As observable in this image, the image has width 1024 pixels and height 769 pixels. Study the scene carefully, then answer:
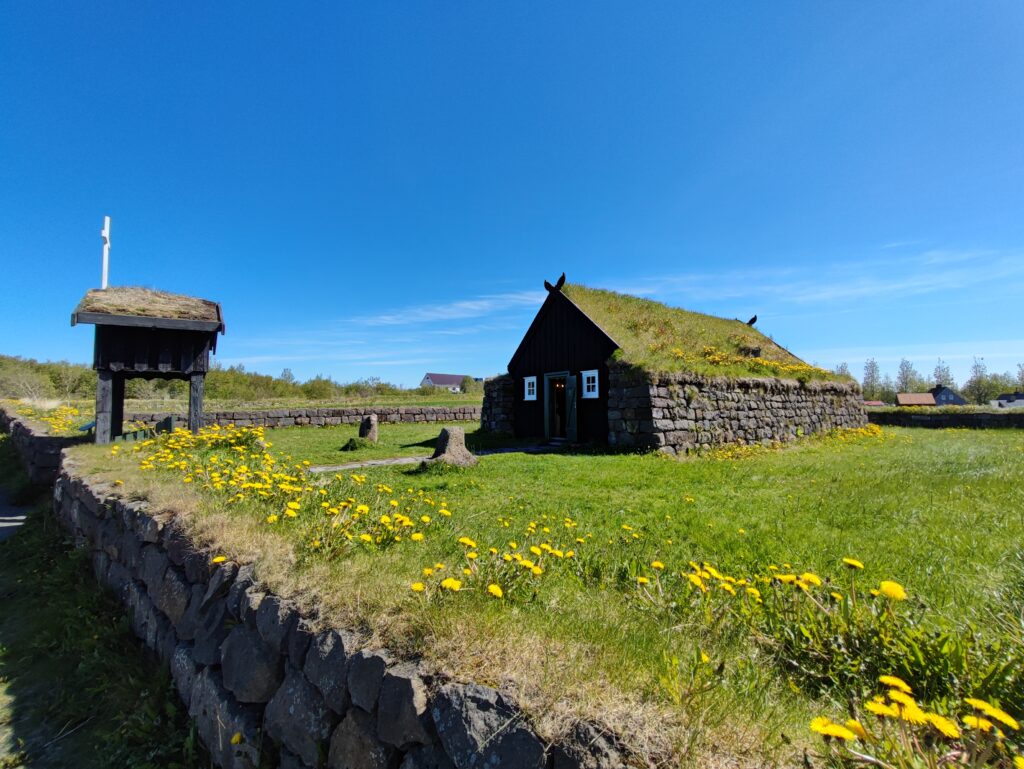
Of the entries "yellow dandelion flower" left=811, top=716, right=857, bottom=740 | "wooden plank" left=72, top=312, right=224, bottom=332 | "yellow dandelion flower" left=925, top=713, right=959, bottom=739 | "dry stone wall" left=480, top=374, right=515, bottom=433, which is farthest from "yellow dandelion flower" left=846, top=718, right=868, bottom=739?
"dry stone wall" left=480, top=374, right=515, bottom=433

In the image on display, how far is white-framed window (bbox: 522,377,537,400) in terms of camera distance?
17.4 metres

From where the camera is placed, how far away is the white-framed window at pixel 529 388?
1744cm

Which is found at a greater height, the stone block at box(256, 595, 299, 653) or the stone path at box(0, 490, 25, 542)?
the stone block at box(256, 595, 299, 653)

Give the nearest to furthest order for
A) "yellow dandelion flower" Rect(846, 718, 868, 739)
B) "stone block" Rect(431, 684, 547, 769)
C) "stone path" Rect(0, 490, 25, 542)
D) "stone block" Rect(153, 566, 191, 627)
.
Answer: "yellow dandelion flower" Rect(846, 718, 868, 739) < "stone block" Rect(431, 684, 547, 769) < "stone block" Rect(153, 566, 191, 627) < "stone path" Rect(0, 490, 25, 542)

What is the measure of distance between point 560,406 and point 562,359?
289 cm

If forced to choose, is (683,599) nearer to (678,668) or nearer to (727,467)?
(678,668)

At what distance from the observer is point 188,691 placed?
340cm

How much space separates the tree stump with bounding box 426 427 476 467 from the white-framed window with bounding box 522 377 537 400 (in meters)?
7.07

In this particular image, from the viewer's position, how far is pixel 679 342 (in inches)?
659

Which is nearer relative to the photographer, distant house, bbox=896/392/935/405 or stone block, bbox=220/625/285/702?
stone block, bbox=220/625/285/702

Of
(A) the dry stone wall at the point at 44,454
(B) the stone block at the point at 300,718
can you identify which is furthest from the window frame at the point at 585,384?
(B) the stone block at the point at 300,718

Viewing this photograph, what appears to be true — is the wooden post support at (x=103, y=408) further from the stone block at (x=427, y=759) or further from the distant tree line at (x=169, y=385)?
the distant tree line at (x=169, y=385)

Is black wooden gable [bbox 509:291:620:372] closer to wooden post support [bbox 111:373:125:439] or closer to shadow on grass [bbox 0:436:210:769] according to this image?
wooden post support [bbox 111:373:125:439]

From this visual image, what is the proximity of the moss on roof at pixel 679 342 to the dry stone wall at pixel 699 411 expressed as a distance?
42cm
